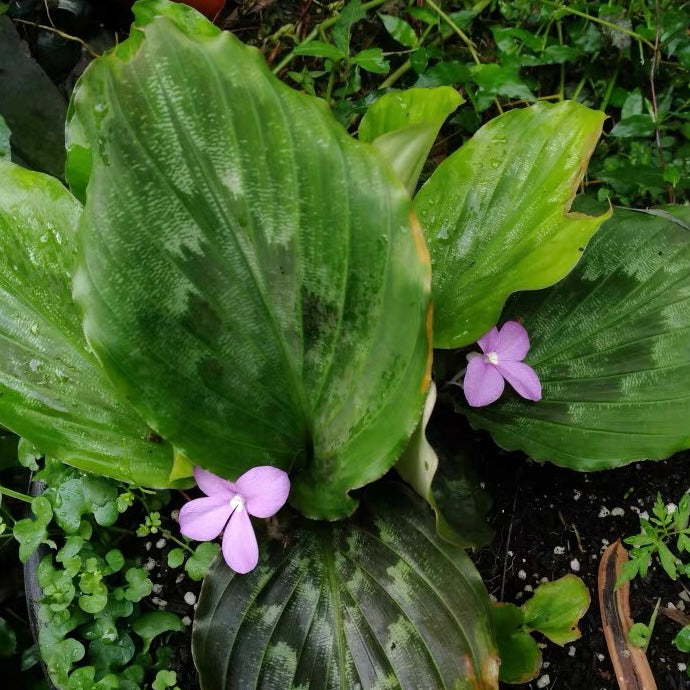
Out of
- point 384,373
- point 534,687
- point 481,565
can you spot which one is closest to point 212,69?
point 384,373

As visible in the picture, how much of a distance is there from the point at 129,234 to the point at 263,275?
5.2 inches

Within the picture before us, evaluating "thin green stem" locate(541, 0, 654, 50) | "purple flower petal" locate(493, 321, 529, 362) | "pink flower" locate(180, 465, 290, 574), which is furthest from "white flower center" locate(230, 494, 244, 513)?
"thin green stem" locate(541, 0, 654, 50)

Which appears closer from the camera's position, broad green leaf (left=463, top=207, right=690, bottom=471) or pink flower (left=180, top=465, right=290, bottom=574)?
pink flower (left=180, top=465, right=290, bottom=574)

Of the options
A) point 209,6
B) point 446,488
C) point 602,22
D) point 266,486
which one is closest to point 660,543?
point 446,488

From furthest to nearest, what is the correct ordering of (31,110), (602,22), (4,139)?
(602,22) → (31,110) → (4,139)

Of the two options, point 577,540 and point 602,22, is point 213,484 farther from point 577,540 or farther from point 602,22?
point 602,22

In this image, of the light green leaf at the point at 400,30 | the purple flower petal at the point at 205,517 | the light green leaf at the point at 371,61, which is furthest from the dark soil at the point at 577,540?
the light green leaf at the point at 400,30

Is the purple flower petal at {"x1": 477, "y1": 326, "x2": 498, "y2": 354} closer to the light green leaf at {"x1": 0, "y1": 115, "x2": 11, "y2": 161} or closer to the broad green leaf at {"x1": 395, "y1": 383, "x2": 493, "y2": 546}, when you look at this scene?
the broad green leaf at {"x1": 395, "y1": 383, "x2": 493, "y2": 546}

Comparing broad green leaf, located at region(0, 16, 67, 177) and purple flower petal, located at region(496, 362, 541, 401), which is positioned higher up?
broad green leaf, located at region(0, 16, 67, 177)

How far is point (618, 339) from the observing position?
902mm

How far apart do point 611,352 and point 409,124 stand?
40 cm

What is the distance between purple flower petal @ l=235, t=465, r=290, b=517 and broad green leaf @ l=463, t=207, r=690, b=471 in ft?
0.96

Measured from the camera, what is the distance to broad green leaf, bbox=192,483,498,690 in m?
0.76

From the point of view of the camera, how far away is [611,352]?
2.95 feet
